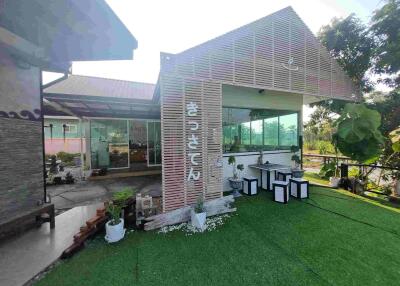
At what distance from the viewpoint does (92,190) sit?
262 inches

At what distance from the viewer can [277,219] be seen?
14.7 feet

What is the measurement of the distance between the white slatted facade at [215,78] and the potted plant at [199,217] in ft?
1.12

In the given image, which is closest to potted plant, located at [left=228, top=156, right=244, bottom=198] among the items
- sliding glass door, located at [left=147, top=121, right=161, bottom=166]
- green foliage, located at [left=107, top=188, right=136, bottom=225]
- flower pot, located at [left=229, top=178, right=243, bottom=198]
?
flower pot, located at [left=229, top=178, right=243, bottom=198]

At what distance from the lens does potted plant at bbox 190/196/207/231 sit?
13.4 ft

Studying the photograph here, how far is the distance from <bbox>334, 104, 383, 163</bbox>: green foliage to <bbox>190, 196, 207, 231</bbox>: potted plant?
16.0 ft

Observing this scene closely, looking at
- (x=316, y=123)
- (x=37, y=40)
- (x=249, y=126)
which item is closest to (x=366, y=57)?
(x=316, y=123)

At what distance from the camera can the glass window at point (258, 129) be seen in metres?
6.80

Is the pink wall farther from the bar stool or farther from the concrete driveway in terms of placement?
the bar stool

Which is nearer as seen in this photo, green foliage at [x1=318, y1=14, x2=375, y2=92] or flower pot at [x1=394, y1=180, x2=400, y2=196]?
flower pot at [x1=394, y1=180, x2=400, y2=196]

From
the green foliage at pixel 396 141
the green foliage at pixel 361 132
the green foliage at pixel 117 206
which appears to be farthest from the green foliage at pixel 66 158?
the green foliage at pixel 396 141

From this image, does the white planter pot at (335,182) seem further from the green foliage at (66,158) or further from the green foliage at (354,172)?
the green foliage at (66,158)

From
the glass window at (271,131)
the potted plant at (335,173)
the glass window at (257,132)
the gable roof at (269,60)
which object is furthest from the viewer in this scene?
the glass window at (271,131)

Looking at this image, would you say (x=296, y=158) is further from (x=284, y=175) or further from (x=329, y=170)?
(x=329, y=170)

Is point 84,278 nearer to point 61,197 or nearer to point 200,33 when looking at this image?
point 61,197
